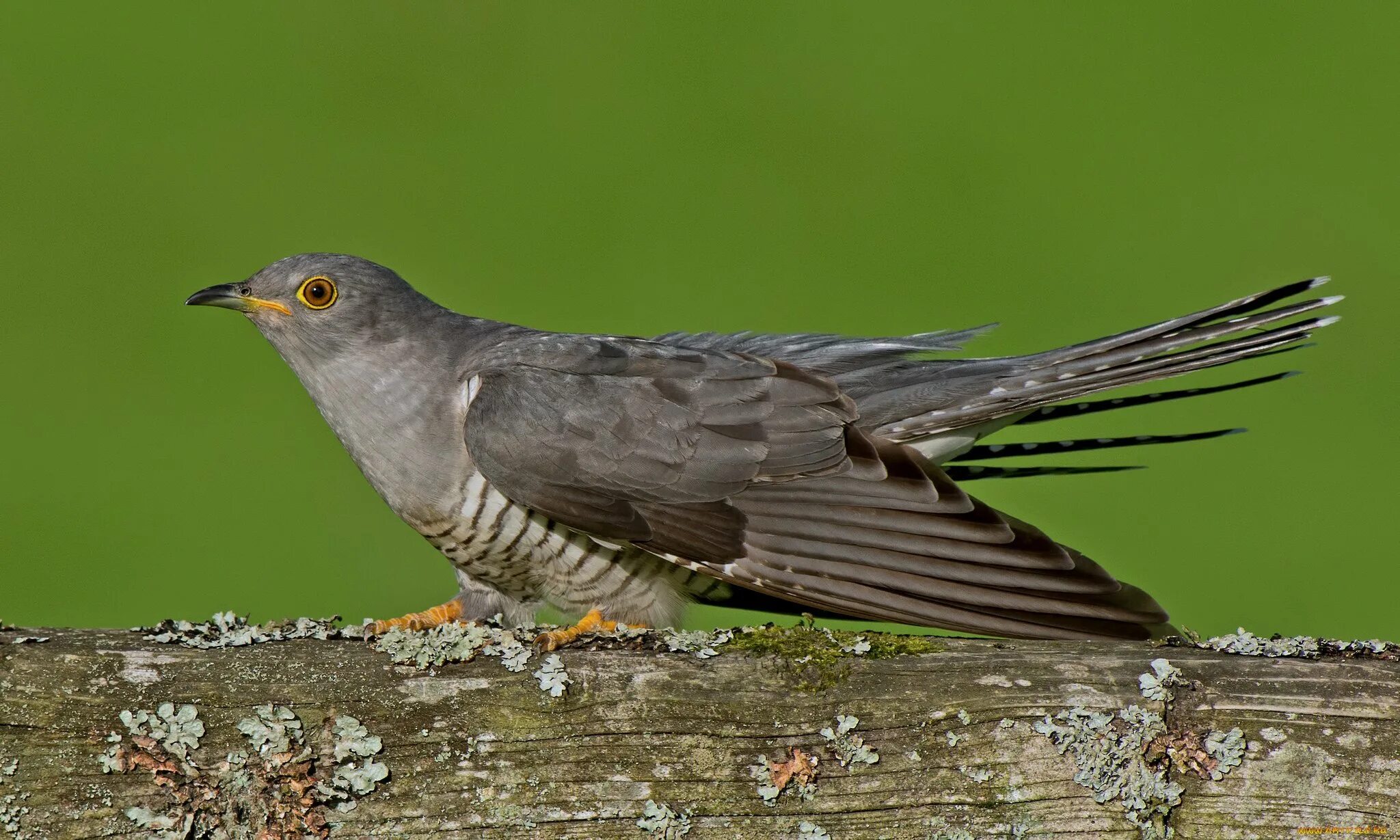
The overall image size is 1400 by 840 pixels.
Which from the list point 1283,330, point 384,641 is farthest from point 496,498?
point 1283,330

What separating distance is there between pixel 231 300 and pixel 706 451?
1.38 m

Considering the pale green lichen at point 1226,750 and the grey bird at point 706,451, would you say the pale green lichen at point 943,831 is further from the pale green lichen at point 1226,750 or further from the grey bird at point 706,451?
the grey bird at point 706,451

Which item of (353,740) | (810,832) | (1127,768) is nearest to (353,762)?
(353,740)

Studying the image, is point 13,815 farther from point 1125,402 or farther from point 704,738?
point 1125,402

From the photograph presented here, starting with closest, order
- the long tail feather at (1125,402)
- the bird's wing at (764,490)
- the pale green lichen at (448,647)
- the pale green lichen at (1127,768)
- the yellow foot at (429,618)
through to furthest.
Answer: the pale green lichen at (1127,768)
the pale green lichen at (448,647)
the bird's wing at (764,490)
the long tail feather at (1125,402)
the yellow foot at (429,618)

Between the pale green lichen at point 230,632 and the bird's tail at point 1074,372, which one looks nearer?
the pale green lichen at point 230,632

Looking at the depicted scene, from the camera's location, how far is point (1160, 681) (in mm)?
1821

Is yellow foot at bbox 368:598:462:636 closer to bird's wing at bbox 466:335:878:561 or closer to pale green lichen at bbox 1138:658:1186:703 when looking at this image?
bird's wing at bbox 466:335:878:561

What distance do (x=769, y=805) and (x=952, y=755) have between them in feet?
0.96

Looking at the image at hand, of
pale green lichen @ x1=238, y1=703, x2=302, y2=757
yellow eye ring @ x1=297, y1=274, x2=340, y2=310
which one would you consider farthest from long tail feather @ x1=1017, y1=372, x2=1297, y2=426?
pale green lichen @ x1=238, y1=703, x2=302, y2=757

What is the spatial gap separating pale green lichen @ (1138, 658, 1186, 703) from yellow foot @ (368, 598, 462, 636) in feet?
5.16

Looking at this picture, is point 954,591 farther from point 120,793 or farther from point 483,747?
point 120,793

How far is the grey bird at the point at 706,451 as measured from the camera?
265cm

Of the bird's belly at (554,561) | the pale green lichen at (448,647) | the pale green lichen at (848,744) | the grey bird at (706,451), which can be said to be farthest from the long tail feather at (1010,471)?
the pale green lichen at (448,647)
